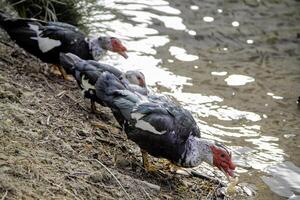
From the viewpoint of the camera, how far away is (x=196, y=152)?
4.19 meters

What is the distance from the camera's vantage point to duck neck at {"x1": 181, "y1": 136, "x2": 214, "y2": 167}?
4168mm

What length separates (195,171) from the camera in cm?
→ 468

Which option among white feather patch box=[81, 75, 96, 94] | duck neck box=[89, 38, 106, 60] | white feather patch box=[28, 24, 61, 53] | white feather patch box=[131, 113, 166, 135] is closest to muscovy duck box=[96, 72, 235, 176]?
white feather patch box=[131, 113, 166, 135]

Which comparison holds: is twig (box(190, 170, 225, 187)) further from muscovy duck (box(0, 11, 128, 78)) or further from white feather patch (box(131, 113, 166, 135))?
muscovy duck (box(0, 11, 128, 78))

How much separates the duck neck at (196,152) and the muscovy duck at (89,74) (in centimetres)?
99

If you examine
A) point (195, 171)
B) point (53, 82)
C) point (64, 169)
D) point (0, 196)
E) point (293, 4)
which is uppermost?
point (0, 196)

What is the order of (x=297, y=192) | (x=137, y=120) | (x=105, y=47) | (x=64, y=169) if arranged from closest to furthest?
1. (x=64, y=169)
2. (x=137, y=120)
3. (x=297, y=192)
4. (x=105, y=47)

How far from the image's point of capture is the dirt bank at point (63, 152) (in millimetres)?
3297

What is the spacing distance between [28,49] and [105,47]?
85cm

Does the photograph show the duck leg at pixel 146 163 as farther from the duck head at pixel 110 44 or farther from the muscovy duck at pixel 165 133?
the duck head at pixel 110 44

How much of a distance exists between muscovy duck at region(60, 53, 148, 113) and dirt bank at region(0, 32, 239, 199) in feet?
0.67

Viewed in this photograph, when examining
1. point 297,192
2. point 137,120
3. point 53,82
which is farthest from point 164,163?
point 53,82

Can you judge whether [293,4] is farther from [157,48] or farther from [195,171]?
[195,171]

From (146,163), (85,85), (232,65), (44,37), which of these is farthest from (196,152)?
(232,65)
